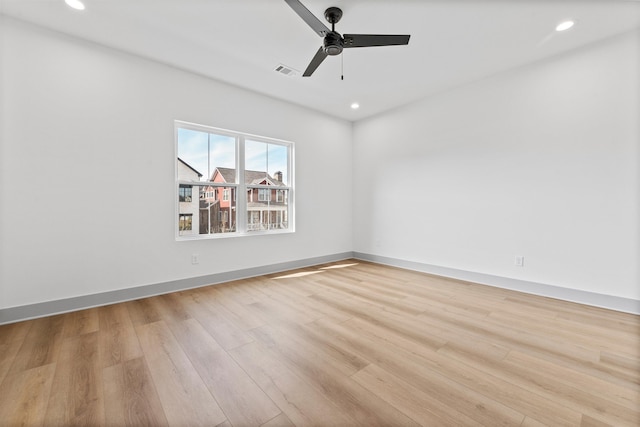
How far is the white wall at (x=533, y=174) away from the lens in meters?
2.63

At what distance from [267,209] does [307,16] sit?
114 inches

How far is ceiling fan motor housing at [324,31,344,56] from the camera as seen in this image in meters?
2.10

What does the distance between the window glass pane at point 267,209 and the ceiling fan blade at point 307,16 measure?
2574 millimetres

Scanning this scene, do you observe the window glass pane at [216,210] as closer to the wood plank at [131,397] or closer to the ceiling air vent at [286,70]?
the ceiling air vent at [286,70]

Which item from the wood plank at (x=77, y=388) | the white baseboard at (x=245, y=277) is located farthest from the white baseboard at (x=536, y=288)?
the wood plank at (x=77, y=388)

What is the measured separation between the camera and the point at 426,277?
3.90 meters

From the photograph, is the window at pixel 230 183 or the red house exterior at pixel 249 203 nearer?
the window at pixel 230 183

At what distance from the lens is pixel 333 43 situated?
2139 millimetres

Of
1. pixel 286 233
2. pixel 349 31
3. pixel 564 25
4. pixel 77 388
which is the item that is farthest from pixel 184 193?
pixel 564 25

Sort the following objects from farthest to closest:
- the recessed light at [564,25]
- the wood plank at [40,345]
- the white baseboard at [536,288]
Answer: the white baseboard at [536,288] → the recessed light at [564,25] → the wood plank at [40,345]

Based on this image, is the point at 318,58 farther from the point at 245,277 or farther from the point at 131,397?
the point at 245,277

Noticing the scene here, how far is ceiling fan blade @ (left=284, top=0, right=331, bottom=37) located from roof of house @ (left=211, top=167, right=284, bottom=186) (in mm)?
2420

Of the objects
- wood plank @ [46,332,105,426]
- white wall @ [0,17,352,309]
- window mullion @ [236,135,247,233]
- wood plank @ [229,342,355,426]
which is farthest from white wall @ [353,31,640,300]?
wood plank @ [46,332,105,426]

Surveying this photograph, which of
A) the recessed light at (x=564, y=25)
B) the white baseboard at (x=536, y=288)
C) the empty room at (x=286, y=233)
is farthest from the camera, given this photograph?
the white baseboard at (x=536, y=288)
